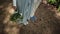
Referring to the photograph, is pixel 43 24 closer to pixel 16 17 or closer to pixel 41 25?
pixel 41 25

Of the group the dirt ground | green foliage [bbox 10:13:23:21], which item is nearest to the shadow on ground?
the dirt ground

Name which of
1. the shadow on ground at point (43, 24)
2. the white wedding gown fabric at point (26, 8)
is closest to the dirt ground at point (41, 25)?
the shadow on ground at point (43, 24)

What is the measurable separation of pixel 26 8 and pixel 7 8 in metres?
0.80

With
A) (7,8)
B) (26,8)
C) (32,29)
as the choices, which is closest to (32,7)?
(26,8)

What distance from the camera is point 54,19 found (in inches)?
157

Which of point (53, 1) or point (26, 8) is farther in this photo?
point (53, 1)

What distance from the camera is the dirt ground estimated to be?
3672 mm

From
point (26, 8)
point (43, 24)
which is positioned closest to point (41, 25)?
point (43, 24)

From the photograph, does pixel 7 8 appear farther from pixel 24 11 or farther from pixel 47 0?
pixel 47 0

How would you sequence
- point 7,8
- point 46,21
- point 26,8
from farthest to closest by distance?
point 7,8
point 46,21
point 26,8

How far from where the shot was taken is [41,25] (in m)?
3.81

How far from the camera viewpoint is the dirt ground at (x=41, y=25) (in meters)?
3.67

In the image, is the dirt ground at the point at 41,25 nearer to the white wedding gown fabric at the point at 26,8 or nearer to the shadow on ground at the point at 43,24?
the shadow on ground at the point at 43,24

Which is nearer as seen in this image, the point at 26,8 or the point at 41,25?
the point at 26,8
